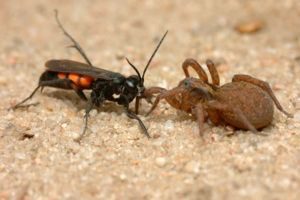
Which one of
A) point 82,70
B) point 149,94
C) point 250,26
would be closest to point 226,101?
point 149,94

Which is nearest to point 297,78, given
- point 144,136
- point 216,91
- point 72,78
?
point 216,91

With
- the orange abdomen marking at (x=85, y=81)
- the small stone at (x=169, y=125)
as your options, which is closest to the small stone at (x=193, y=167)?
the small stone at (x=169, y=125)

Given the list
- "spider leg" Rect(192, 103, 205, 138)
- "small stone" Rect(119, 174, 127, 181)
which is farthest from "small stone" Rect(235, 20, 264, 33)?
"small stone" Rect(119, 174, 127, 181)

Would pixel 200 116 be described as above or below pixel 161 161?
above

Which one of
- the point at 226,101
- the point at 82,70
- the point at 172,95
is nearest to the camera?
the point at 226,101

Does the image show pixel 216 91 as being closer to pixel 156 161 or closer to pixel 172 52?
pixel 156 161

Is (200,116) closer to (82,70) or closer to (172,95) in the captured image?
(172,95)

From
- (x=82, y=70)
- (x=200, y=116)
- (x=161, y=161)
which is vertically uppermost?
(x=82, y=70)

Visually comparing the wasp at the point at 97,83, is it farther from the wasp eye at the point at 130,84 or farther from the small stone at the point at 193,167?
the small stone at the point at 193,167
